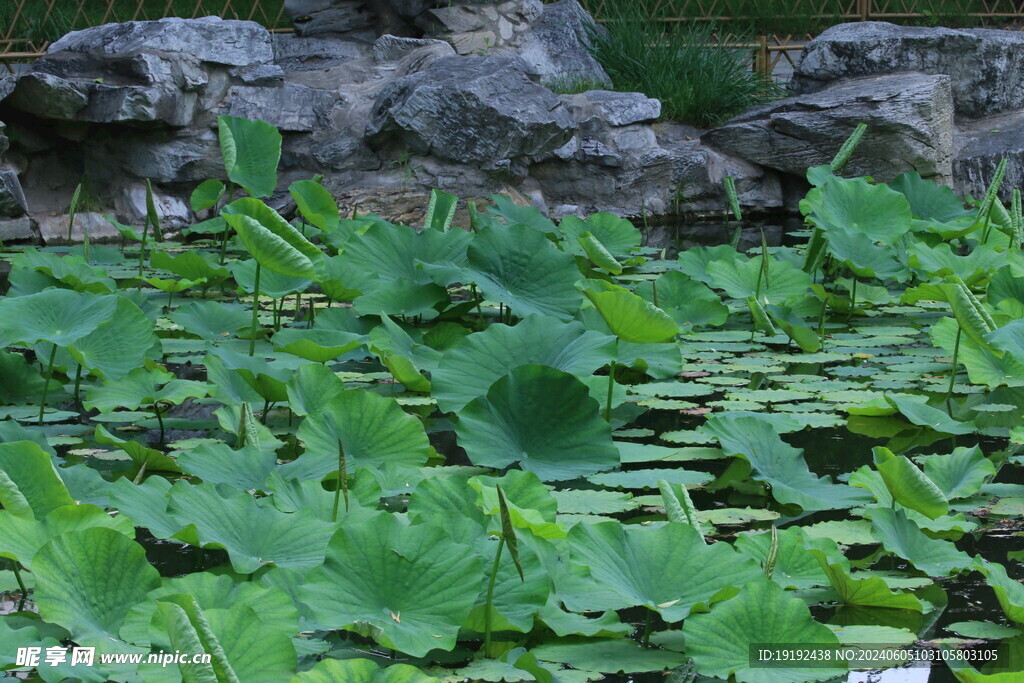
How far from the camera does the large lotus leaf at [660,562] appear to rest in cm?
120

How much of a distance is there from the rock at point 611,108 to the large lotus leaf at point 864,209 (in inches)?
120

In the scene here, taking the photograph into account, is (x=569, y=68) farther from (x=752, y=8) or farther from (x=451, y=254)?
(x=451, y=254)

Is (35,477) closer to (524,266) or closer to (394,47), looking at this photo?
(524,266)

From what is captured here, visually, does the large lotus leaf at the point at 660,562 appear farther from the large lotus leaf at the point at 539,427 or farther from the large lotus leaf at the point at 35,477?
the large lotus leaf at the point at 35,477

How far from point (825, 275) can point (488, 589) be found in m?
2.81

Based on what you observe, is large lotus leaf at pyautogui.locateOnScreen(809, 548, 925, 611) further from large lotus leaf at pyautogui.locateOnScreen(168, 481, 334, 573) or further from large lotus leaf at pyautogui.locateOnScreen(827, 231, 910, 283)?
large lotus leaf at pyautogui.locateOnScreen(827, 231, 910, 283)

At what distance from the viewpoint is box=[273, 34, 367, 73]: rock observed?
6832 mm

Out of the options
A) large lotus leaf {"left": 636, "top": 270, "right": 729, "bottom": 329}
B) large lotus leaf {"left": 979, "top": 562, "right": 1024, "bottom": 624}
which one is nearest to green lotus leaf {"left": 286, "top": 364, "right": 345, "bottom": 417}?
large lotus leaf {"left": 979, "top": 562, "right": 1024, "bottom": 624}

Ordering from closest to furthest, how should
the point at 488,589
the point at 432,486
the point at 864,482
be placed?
the point at 488,589 < the point at 432,486 < the point at 864,482

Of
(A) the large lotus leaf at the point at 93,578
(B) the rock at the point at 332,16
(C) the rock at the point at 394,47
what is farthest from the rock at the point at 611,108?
(A) the large lotus leaf at the point at 93,578

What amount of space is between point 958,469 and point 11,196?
184 inches

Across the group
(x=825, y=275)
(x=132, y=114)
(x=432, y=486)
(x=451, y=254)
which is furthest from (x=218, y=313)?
(x=132, y=114)

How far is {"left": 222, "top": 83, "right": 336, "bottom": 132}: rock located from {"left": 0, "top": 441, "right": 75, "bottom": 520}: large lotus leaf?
467 centimetres

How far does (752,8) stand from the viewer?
8.78 metres
